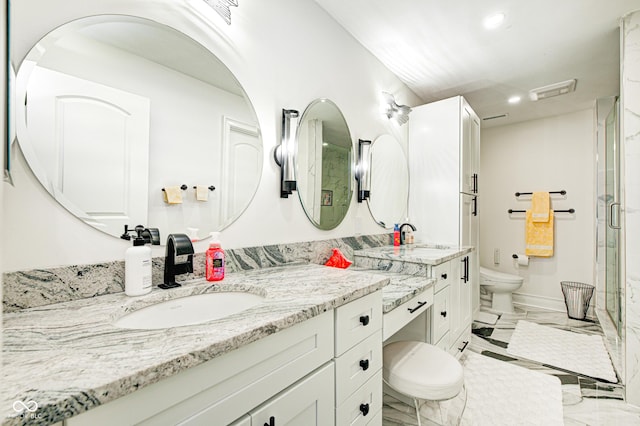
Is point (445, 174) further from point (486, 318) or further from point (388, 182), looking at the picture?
point (486, 318)

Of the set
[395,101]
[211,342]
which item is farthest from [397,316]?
[395,101]

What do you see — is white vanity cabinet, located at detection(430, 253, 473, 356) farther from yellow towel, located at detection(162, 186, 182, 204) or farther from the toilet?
yellow towel, located at detection(162, 186, 182, 204)

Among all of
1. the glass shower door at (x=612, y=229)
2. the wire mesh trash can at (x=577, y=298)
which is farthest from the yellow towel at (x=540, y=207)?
the wire mesh trash can at (x=577, y=298)

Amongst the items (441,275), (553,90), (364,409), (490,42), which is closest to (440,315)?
(441,275)

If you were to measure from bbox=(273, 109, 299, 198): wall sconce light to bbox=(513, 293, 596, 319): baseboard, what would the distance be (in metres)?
3.70

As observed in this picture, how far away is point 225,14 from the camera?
1.33 metres

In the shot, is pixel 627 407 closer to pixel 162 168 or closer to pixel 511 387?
pixel 511 387

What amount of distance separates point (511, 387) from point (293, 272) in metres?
1.76

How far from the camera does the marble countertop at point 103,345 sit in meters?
0.49

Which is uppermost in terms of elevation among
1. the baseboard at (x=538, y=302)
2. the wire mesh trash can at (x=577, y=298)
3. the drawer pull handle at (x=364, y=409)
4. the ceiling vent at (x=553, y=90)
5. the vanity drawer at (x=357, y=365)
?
the ceiling vent at (x=553, y=90)

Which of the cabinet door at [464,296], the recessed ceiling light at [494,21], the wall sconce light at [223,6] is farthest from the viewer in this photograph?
the cabinet door at [464,296]

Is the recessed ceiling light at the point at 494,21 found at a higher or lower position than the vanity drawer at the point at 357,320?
higher

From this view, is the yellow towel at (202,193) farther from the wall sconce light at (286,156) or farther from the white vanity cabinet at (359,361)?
the white vanity cabinet at (359,361)

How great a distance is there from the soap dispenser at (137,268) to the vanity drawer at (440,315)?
1.54m
